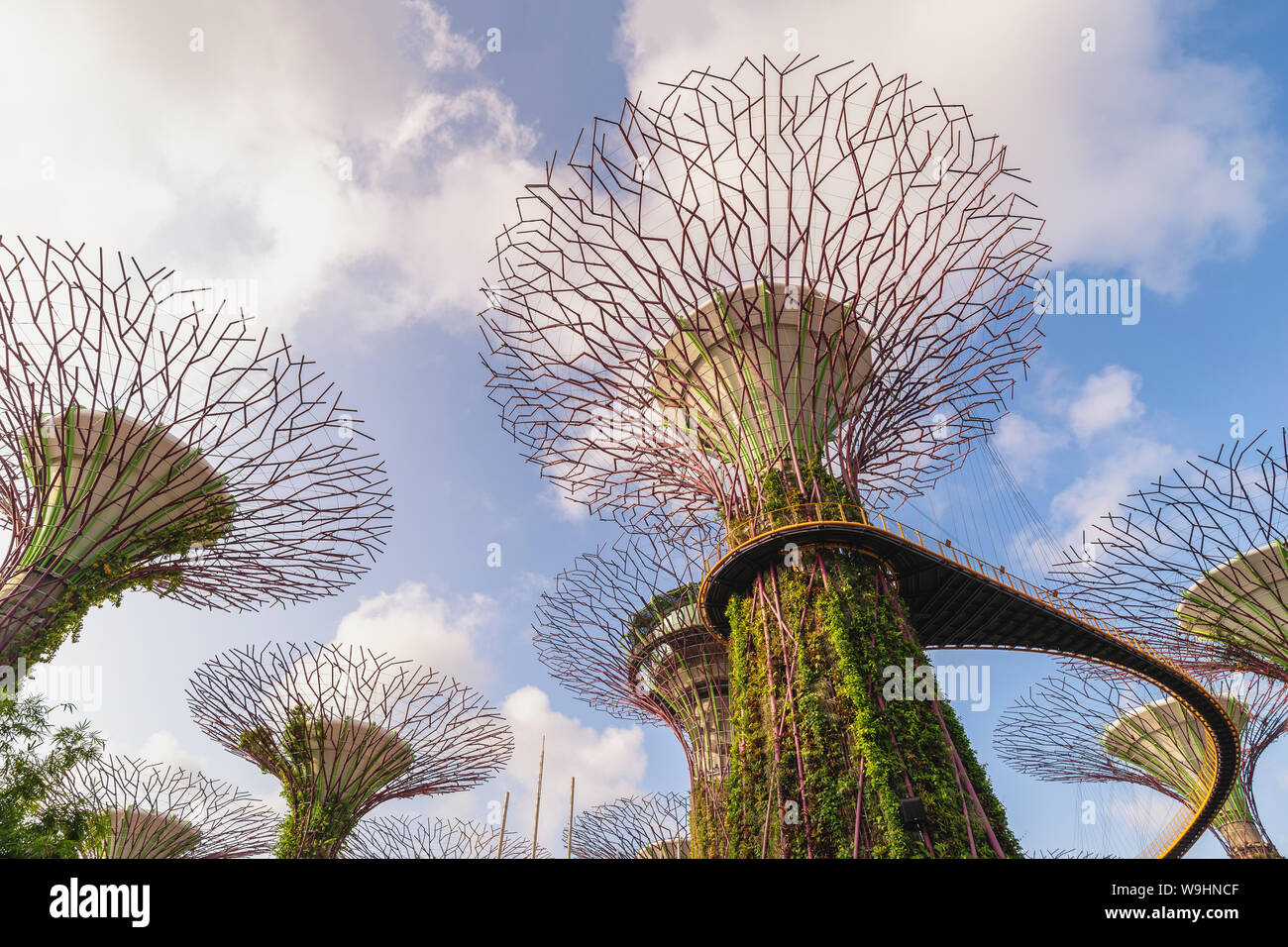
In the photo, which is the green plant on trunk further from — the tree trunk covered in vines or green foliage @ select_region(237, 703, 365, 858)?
green foliage @ select_region(237, 703, 365, 858)

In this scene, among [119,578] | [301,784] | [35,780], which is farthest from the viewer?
[301,784]

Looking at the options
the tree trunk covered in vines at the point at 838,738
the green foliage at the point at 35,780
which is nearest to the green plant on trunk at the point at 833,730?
the tree trunk covered in vines at the point at 838,738

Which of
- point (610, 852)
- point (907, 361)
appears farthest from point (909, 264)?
point (610, 852)

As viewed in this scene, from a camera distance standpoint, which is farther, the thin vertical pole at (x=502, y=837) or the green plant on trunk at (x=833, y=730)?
the thin vertical pole at (x=502, y=837)

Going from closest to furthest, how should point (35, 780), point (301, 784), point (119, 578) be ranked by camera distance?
point (35, 780) < point (119, 578) < point (301, 784)

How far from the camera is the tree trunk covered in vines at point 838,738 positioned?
15.4 meters

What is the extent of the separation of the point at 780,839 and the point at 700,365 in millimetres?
11958

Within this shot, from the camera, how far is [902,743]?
1611 centimetres

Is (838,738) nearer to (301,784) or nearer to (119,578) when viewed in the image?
(119,578)

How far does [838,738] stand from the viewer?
16484mm

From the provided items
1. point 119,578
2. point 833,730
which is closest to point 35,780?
point 119,578

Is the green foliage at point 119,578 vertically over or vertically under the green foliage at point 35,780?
over

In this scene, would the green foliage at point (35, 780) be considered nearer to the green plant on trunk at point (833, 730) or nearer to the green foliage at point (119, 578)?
the green foliage at point (119, 578)

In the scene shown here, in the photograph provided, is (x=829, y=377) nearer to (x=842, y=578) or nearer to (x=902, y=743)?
(x=842, y=578)
